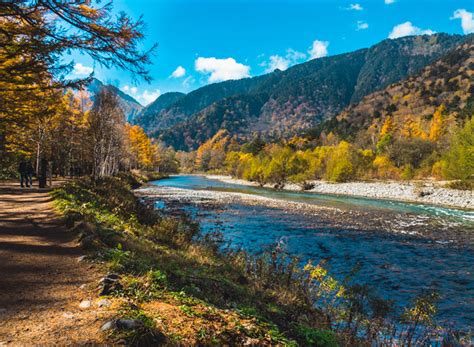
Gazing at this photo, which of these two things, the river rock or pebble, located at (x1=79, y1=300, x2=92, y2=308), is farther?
pebble, located at (x1=79, y1=300, x2=92, y2=308)

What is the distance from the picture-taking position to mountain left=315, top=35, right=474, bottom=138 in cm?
9393

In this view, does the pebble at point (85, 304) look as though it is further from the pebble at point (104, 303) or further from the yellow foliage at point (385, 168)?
the yellow foliage at point (385, 168)

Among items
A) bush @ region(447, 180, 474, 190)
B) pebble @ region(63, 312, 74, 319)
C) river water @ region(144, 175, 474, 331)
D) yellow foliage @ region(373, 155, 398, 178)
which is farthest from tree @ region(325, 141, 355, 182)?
pebble @ region(63, 312, 74, 319)

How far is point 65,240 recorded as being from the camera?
7.53 metres

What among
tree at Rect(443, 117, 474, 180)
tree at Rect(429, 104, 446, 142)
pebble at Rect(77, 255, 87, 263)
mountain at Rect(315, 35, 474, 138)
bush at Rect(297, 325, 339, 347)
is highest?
mountain at Rect(315, 35, 474, 138)

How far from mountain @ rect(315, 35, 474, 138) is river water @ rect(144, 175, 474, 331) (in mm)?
72861

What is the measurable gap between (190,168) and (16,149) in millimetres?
145380

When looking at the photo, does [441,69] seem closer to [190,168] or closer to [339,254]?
[190,168]

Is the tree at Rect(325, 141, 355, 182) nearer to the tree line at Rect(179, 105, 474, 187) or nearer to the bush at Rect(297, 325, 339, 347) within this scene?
the tree line at Rect(179, 105, 474, 187)

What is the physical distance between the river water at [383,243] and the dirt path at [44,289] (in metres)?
7.41

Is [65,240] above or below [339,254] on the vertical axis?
above

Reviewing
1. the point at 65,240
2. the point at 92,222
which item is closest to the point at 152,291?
the point at 65,240

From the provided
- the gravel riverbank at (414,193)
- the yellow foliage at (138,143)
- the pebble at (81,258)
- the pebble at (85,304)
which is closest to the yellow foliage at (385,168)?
the gravel riverbank at (414,193)

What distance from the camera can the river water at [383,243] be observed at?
10102 mm
